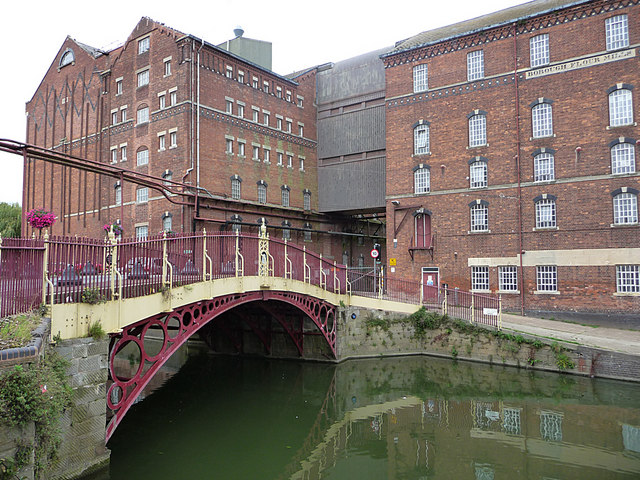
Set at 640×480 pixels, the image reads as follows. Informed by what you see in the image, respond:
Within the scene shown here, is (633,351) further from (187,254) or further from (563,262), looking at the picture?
(187,254)

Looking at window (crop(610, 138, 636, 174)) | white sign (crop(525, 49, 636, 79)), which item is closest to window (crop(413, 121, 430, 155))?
white sign (crop(525, 49, 636, 79))

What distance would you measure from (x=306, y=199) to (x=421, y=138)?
34.3 feet

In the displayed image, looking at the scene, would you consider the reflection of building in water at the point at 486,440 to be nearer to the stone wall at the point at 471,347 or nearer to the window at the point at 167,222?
the stone wall at the point at 471,347

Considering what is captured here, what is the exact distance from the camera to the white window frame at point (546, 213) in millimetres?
24078

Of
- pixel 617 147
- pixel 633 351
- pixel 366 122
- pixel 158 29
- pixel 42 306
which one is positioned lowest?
pixel 633 351

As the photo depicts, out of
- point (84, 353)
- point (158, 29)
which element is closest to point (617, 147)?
point (84, 353)

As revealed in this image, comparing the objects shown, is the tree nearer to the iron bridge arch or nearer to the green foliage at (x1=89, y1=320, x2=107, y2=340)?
the iron bridge arch

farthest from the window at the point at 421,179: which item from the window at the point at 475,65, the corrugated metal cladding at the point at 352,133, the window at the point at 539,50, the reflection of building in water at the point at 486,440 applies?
the reflection of building in water at the point at 486,440

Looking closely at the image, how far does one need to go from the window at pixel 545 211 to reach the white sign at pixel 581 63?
6369mm

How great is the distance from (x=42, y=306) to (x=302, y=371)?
12555mm

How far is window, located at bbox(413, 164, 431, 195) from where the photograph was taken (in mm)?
27672

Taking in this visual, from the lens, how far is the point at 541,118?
80.6 ft

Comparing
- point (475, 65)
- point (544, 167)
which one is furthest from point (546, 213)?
point (475, 65)

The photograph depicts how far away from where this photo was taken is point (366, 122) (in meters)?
33.0
